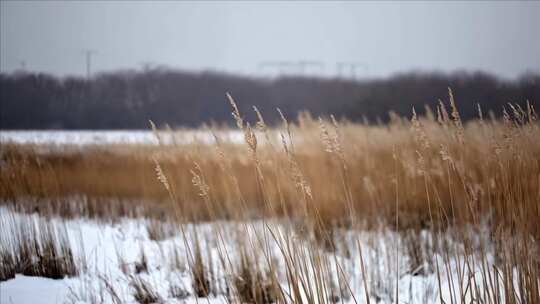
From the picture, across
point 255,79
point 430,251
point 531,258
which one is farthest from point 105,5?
point 255,79

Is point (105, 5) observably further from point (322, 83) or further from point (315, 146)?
point (322, 83)

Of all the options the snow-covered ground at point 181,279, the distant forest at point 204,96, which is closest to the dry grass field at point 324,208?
the snow-covered ground at point 181,279

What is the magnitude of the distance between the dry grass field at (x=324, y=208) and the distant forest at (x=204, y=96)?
0.92 m

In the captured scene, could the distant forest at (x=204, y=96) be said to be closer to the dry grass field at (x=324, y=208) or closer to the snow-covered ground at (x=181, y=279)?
the dry grass field at (x=324, y=208)

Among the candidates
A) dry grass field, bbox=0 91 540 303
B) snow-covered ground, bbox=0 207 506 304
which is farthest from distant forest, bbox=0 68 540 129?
snow-covered ground, bbox=0 207 506 304

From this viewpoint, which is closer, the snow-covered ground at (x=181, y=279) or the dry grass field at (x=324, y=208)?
the dry grass field at (x=324, y=208)

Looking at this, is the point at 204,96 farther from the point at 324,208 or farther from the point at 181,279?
the point at 181,279

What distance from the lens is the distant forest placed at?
566 cm

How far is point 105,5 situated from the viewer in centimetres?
663

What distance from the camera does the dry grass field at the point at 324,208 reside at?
149 cm

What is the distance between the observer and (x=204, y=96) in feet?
78.1

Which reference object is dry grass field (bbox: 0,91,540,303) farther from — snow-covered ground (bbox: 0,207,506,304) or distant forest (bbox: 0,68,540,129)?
distant forest (bbox: 0,68,540,129)

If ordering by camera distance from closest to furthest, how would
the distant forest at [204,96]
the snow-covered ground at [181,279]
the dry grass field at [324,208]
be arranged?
the dry grass field at [324,208]
the snow-covered ground at [181,279]
the distant forest at [204,96]

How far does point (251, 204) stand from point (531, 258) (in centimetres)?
377
